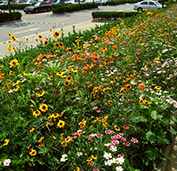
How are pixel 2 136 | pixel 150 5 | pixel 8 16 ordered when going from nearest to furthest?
pixel 2 136, pixel 8 16, pixel 150 5

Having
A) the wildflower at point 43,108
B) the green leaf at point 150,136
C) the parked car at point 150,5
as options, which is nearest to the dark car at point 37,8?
the parked car at point 150,5

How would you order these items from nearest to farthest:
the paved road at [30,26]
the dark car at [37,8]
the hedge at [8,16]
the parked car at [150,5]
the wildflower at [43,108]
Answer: the wildflower at [43,108] → the paved road at [30,26] → the hedge at [8,16] → the parked car at [150,5] → the dark car at [37,8]

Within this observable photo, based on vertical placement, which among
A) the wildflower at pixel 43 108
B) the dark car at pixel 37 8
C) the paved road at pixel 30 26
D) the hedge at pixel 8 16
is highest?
the dark car at pixel 37 8

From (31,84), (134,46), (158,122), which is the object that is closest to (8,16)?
(134,46)

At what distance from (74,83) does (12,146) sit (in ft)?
4.51

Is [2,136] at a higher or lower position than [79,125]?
higher

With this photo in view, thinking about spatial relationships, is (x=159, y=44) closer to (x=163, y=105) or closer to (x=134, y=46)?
(x=134, y=46)

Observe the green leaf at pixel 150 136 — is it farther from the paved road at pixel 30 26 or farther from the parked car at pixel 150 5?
the parked car at pixel 150 5

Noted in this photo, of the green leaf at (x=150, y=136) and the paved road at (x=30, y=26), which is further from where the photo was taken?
the paved road at (x=30, y=26)

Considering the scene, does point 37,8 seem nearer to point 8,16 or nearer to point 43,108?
point 8,16

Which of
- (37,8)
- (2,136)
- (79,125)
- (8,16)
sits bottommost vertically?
(79,125)

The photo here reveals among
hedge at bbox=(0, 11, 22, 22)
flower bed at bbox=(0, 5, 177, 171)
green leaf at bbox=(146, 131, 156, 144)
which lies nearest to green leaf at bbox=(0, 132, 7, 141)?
flower bed at bbox=(0, 5, 177, 171)

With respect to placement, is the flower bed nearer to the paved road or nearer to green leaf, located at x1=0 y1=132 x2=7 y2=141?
green leaf, located at x1=0 y1=132 x2=7 y2=141

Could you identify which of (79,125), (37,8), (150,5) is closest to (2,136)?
(79,125)
